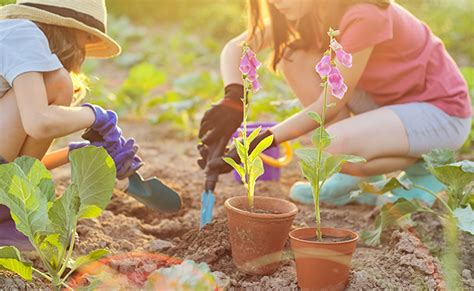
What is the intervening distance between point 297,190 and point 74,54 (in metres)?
1.16

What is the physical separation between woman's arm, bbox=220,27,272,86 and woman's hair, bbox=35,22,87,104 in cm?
69

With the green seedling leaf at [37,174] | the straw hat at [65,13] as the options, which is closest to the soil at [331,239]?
the green seedling leaf at [37,174]

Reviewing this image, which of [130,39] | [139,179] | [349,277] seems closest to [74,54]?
[139,179]

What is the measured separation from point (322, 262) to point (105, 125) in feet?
2.89

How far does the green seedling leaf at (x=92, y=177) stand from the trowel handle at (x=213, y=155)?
658 mm

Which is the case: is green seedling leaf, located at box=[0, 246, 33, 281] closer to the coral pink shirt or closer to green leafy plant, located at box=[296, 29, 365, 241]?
green leafy plant, located at box=[296, 29, 365, 241]

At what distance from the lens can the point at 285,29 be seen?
2.83 meters

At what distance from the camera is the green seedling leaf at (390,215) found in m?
2.32

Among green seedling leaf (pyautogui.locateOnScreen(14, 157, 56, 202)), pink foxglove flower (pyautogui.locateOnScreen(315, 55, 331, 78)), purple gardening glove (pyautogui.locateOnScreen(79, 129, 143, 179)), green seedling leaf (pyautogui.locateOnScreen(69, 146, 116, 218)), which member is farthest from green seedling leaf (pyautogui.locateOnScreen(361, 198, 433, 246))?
green seedling leaf (pyautogui.locateOnScreen(14, 157, 56, 202))

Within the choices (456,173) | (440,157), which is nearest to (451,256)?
(456,173)

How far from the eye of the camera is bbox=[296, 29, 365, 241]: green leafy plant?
5.86 feet

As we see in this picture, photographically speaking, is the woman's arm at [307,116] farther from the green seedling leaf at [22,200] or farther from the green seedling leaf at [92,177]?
the green seedling leaf at [22,200]

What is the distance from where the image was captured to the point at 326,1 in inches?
104

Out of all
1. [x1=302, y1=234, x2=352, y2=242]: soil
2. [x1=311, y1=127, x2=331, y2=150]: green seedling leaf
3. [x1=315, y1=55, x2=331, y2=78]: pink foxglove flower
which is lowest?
[x1=302, y1=234, x2=352, y2=242]: soil
